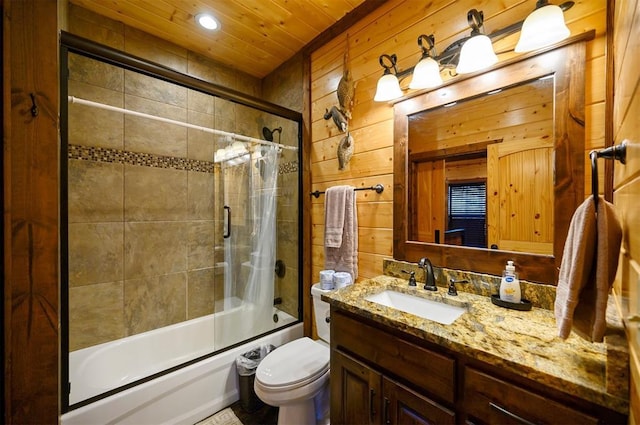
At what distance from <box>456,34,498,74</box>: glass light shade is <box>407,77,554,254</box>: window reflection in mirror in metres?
0.15

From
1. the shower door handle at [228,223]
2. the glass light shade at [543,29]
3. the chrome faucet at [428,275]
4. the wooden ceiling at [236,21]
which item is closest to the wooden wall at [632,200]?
the glass light shade at [543,29]

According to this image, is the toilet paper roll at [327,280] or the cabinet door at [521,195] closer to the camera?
the cabinet door at [521,195]

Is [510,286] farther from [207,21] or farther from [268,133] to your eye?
[207,21]

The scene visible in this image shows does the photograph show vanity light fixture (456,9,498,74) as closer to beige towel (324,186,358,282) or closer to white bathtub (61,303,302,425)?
beige towel (324,186,358,282)

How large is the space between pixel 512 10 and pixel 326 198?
136 cm

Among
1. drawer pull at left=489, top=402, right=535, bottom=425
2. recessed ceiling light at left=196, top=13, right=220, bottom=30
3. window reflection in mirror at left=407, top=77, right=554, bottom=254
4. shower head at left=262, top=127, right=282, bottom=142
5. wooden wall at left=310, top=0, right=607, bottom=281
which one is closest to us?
drawer pull at left=489, top=402, right=535, bottom=425

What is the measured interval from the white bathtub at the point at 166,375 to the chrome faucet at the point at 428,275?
1.28 m

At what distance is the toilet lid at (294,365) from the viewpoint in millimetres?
1344

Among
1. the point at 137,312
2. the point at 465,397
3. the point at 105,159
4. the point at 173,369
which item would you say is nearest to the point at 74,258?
the point at 137,312

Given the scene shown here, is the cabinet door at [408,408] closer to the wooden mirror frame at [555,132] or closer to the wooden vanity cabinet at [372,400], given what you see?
the wooden vanity cabinet at [372,400]

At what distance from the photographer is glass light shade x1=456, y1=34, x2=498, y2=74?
115 centimetres

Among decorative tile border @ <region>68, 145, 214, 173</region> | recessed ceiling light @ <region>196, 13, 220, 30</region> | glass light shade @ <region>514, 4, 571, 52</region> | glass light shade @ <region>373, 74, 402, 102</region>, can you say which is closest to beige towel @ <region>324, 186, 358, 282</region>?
glass light shade @ <region>373, 74, 402, 102</region>

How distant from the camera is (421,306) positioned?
1290mm

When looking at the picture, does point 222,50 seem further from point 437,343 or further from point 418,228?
point 437,343
